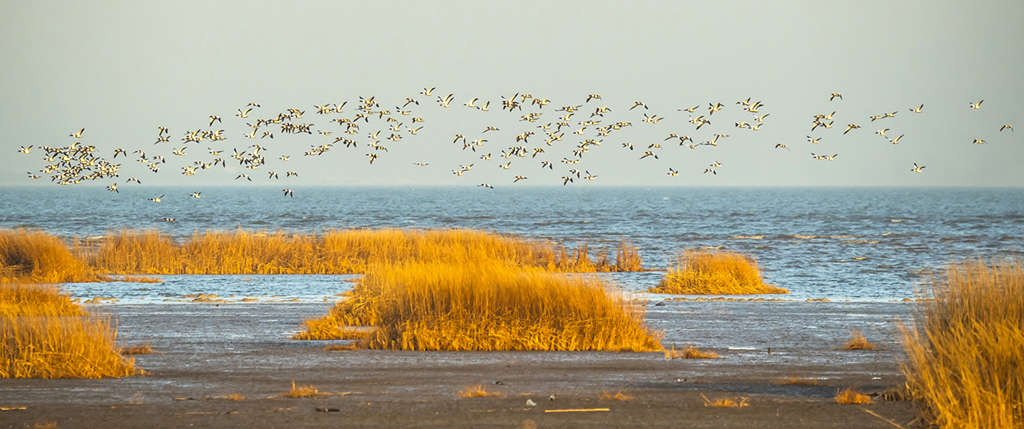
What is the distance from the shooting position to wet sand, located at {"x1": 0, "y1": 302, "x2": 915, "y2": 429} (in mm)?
12680

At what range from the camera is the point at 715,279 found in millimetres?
35625

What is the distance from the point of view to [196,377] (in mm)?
16219

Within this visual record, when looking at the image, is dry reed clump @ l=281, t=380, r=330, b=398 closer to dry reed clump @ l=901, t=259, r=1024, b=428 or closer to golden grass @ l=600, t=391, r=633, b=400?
golden grass @ l=600, t=391, r=633, b=400

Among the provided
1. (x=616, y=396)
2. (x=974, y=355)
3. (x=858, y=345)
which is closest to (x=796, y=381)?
(x=616, y=396)

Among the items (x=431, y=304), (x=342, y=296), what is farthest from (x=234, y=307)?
(x=431, y=304)

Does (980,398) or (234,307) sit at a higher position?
(980,398)

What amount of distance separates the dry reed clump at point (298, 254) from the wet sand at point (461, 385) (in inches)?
829

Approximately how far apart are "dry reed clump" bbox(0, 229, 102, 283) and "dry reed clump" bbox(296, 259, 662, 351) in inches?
878

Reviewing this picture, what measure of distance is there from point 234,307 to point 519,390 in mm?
16604

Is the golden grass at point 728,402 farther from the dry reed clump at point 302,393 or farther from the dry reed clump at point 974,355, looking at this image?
the dry reed clump at point 302,393

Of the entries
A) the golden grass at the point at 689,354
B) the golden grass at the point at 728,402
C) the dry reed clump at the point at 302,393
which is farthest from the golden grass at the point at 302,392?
the golden grass at the point at 689,354

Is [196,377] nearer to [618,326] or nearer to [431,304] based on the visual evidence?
[431,304]

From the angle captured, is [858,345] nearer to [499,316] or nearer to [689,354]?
[689,354]

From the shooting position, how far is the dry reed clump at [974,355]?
10.8 m
